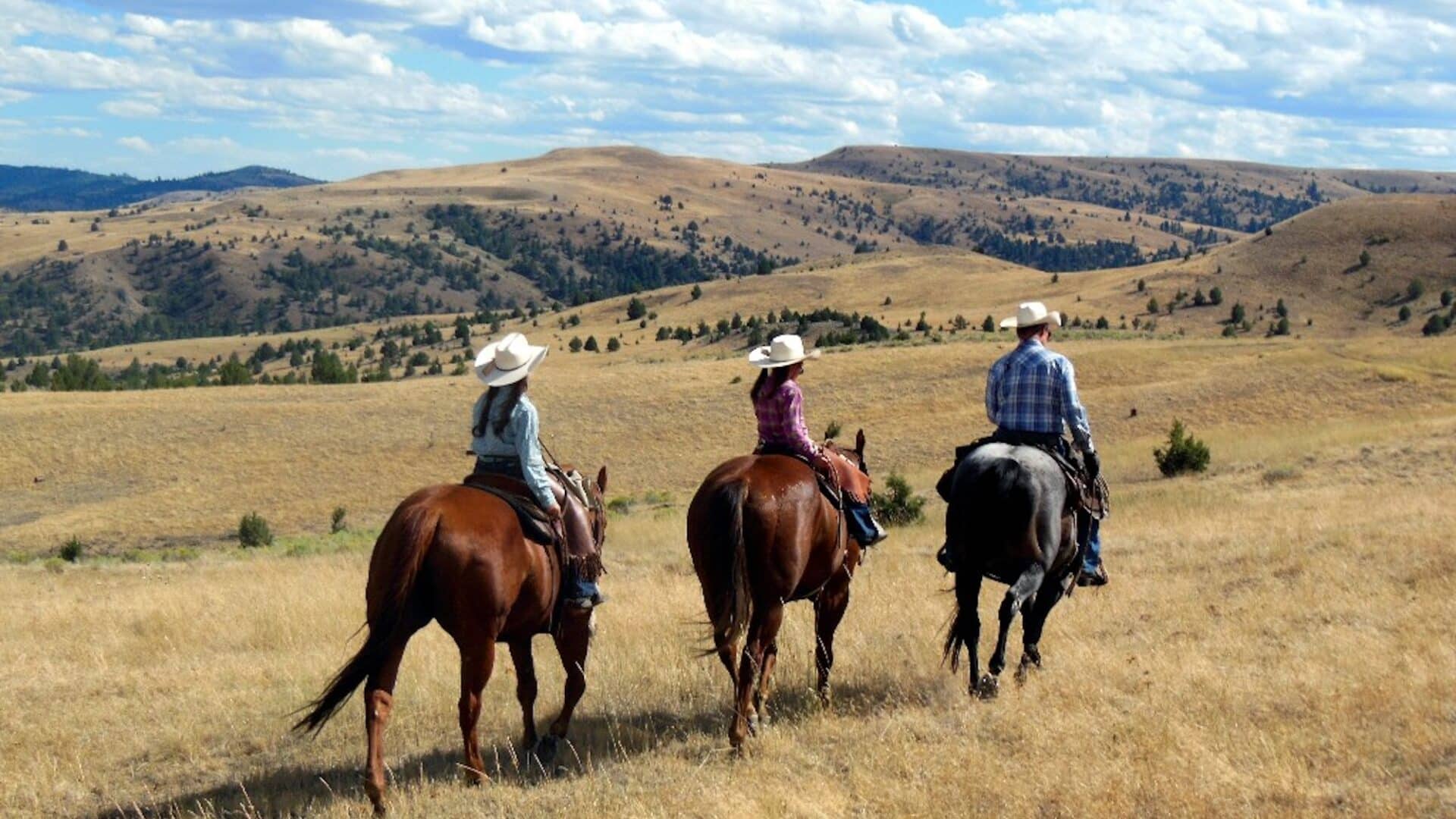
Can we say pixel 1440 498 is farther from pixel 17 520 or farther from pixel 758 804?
pixel 17 520

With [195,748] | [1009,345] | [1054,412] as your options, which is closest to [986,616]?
[1054,412]

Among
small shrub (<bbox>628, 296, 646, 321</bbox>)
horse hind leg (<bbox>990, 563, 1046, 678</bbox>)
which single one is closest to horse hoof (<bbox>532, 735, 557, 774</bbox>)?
horse hind leg (<bbox>990, 563, 1046, 678</bbox>)

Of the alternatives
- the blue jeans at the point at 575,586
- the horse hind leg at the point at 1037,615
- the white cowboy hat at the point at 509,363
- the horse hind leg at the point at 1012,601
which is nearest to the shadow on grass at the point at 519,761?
the horse hind leg at the point at 1012,601

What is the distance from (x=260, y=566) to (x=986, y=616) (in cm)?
A: 1444

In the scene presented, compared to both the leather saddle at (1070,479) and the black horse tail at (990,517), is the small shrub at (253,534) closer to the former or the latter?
the leather saddle at (1070,479)

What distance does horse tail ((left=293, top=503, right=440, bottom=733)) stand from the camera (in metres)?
7.35

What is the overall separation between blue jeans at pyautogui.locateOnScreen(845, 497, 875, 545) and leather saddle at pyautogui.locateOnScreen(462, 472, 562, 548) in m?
2.33

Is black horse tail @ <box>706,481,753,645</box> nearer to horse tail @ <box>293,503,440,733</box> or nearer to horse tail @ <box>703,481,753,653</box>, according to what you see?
horse tail @ <box>703,481,753,653</box>

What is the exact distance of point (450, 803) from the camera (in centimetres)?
743

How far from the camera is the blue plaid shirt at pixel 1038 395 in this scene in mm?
9539

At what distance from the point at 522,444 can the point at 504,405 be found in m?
0.32

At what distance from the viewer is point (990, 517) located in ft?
30.2

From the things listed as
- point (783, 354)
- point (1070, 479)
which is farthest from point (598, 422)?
point (1070, 479)

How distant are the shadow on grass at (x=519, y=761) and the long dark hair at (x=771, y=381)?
225cm
